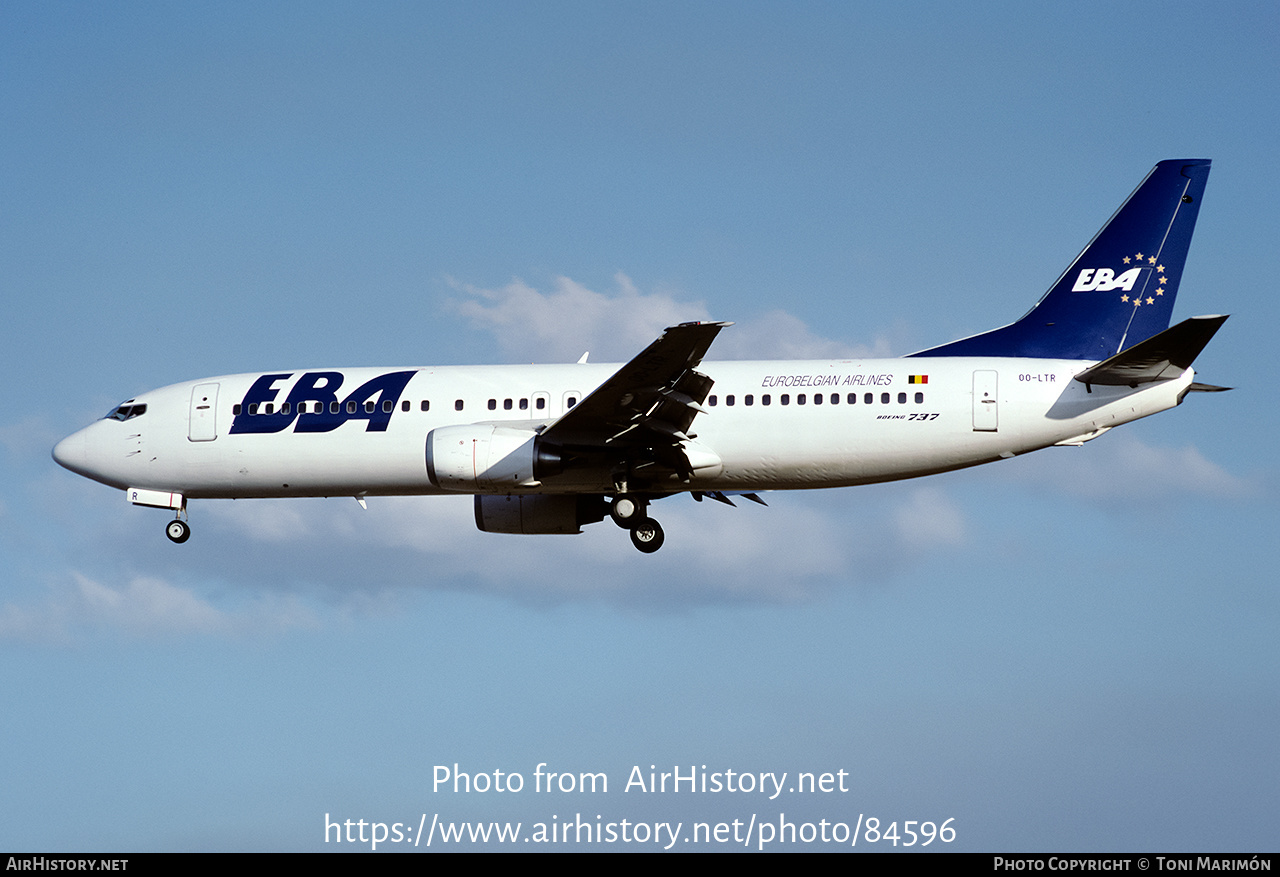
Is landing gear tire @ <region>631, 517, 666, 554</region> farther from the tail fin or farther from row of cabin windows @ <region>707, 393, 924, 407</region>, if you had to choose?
the tail fin

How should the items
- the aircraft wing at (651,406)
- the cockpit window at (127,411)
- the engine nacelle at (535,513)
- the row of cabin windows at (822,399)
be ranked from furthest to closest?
the cockpit window at (127,411), the engine nacelle at (535,513), the row of cabin windows at (822,399), the aircraft wing at (651,406)

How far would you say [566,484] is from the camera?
27578 millimetres

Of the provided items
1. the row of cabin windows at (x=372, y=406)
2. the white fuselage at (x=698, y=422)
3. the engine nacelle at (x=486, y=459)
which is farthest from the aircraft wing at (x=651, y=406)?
the row of cabin windows at (x=372, y=406)

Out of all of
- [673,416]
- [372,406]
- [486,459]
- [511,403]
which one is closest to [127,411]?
[372,406]

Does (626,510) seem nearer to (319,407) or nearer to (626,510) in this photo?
(626,510)

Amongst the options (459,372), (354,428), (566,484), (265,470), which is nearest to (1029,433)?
(566,484)

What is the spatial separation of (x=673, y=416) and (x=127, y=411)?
12116mm

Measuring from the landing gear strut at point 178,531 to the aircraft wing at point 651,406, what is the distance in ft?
27.8

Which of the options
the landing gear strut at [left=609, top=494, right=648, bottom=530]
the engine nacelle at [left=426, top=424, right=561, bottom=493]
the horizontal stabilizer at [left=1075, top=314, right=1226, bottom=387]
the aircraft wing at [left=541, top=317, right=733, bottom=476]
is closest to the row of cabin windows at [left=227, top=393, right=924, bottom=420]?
the aircraft wing at [left=541, top=317, right=733, bottom=476]

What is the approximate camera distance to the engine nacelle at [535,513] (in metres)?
30.0

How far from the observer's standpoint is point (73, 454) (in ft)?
99.9

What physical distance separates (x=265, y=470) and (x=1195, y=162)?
1934 centimetres

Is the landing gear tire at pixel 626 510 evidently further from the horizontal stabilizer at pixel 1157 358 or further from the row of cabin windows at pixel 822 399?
the horizontal stabilizer at pixel 1157 358
